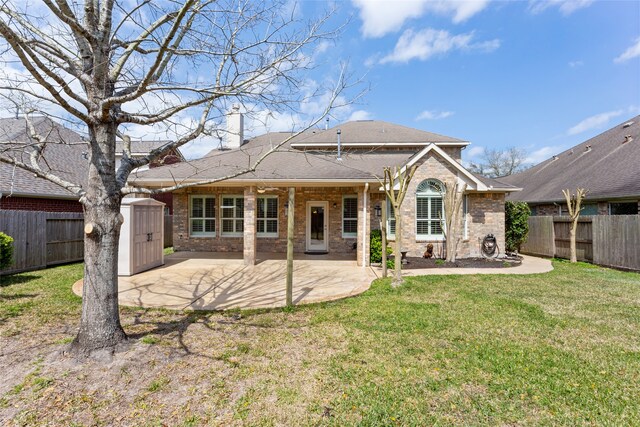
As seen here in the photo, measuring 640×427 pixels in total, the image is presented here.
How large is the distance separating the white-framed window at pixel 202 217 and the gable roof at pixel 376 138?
5251 mm

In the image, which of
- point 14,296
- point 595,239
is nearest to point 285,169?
point 14,296

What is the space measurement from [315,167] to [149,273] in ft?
20.6

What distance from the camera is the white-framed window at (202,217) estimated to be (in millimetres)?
13266

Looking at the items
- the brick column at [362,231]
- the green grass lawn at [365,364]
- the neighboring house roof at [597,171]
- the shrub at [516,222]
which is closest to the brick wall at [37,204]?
the green grass lawn at [365,364]

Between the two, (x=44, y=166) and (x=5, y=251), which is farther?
(x=44, y=166)

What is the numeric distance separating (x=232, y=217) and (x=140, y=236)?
15.3ft

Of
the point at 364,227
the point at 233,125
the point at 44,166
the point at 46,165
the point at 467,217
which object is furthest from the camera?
the point at 44,166

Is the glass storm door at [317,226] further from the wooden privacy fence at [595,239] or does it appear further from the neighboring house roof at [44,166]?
the wooden privacy fence at [595,239]

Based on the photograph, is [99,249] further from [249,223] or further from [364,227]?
[364,227]

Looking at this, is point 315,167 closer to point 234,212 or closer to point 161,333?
point 234,212

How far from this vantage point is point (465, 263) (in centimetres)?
1109

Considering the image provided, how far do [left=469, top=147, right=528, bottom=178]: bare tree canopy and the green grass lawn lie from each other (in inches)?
1744

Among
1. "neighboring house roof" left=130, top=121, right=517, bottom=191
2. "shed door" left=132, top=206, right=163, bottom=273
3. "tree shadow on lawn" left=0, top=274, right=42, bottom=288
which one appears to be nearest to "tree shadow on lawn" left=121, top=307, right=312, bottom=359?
"neighboring house roof" left=130, top=121, right=517, bottom=191

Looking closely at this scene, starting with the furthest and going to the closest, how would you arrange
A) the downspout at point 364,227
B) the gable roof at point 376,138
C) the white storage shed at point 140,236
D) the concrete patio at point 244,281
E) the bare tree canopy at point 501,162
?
the bare tree canopy at point 501,162
the gable roof at point 376,138
the downspout at point 364,227
the white storage shed at point 140,236
the concrete patio at point 244,281
